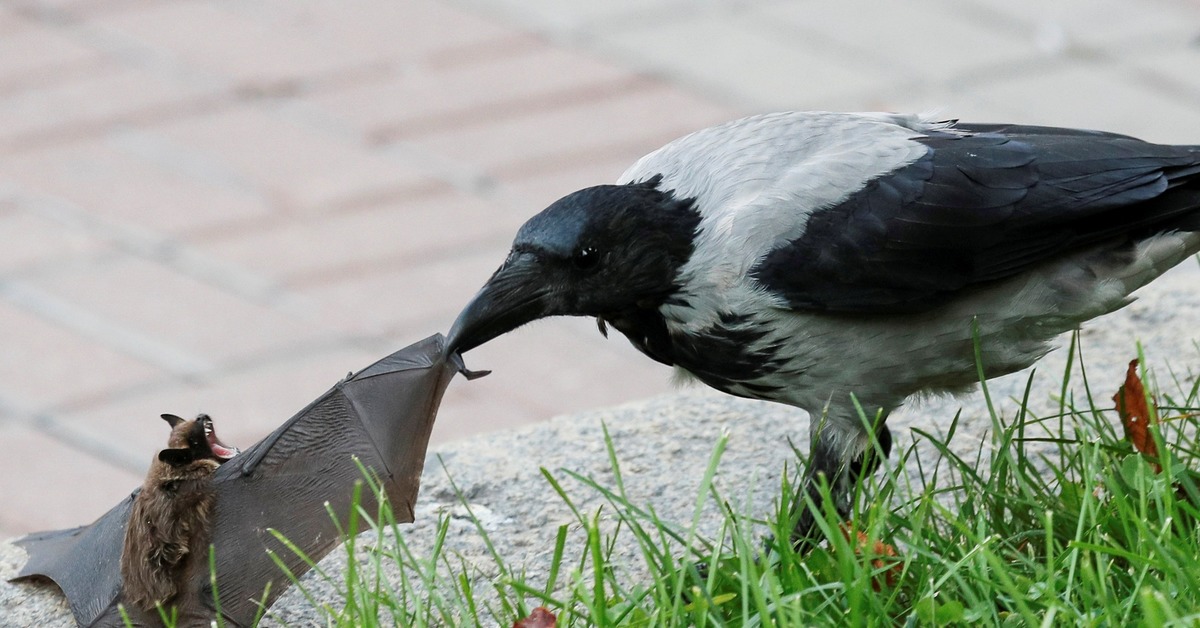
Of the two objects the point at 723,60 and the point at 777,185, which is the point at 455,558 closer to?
the point at 777,185

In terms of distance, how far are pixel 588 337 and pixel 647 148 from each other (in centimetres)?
70

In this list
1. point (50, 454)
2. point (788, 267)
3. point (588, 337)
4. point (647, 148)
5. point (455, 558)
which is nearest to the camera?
point (788, 267)

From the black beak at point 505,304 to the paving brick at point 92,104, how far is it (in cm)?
284

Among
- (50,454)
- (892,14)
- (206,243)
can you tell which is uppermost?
(892,14)

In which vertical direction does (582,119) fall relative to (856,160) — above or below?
above

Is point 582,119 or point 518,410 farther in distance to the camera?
point 582,119

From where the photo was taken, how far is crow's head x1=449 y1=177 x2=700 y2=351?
2.57 metres

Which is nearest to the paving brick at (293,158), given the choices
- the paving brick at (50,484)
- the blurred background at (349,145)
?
the blurred background at (349,145)

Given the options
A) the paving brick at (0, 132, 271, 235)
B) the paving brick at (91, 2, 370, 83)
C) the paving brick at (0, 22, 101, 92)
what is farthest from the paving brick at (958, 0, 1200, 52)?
the paving brick at (0, 22, 101, 92)

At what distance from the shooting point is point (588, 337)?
446cm

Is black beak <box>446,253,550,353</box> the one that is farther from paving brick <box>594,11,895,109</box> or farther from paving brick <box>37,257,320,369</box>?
paving brick <box>594,11,895,109</box>

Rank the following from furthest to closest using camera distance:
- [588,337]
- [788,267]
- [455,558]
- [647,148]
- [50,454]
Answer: [647,148]
[588,337]
[50,454]
[455,558]
[788,267]

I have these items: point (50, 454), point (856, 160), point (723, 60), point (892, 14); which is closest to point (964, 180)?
point (856, 160)

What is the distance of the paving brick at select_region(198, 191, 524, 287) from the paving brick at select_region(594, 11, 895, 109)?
88 cm
